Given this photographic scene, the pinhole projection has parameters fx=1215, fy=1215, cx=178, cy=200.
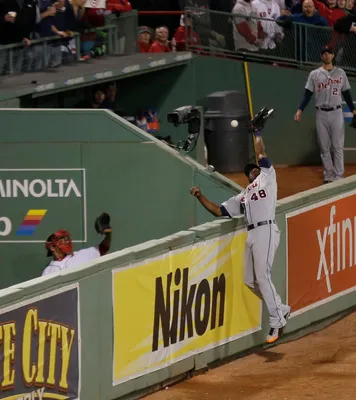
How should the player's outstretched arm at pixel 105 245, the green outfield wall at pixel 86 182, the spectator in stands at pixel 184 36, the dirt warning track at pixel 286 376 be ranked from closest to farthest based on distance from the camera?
the dirt warning track at pixel 286 376, the player's outstretched arm at pixel 105 245, the green outfield wall at pixel 86 182, the spectator in stands at pixel 184 36

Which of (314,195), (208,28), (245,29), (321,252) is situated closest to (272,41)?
(245,29)

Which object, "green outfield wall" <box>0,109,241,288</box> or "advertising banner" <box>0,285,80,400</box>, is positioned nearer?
"advertising banner" <box>0,285,80,400</box>

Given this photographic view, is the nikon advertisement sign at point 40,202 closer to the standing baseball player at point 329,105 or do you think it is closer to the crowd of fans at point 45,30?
the crowd of fans at point 45,30

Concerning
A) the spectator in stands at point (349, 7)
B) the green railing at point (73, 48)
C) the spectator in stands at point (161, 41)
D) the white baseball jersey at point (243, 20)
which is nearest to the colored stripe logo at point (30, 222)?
the green railing at point (73, 48)

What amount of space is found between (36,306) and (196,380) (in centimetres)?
239

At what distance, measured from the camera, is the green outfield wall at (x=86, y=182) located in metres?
12.7

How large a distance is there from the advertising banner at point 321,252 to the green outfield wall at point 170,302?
0.04 feet

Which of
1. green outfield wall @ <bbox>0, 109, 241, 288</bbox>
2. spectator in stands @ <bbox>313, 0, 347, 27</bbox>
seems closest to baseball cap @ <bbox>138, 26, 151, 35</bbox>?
spectator in stands @ <bbox>313, 0, 347, 27</bbox>

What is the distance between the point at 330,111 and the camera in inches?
642

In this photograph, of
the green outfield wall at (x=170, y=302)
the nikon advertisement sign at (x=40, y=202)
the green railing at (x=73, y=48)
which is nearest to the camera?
the green outfield wall at (x=170, y=302)

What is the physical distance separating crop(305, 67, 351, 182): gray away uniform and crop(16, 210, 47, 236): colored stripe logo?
478 cm

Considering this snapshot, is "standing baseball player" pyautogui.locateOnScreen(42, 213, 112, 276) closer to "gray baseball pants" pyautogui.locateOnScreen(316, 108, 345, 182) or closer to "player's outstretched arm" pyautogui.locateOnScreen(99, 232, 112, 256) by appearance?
"player's outstretched arm" pyautogui.locateOnScreen(99, 232, 112, 256)

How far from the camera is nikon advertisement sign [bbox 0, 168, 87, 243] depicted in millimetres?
13016

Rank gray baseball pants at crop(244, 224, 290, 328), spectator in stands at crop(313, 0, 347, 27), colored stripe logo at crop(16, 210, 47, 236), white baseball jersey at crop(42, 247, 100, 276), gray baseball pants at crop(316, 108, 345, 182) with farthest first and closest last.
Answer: spectator in stands at crop(313, 0, 347, 27) < gray baseball pants at crop(316, 108, 345, 182) < colored stripe logo at crop(16, 210, 47, 236) < white baseball jersey at crop(42, 247, 100, 276) < gray baseball pants at crop(244, 224, 290, 328)
